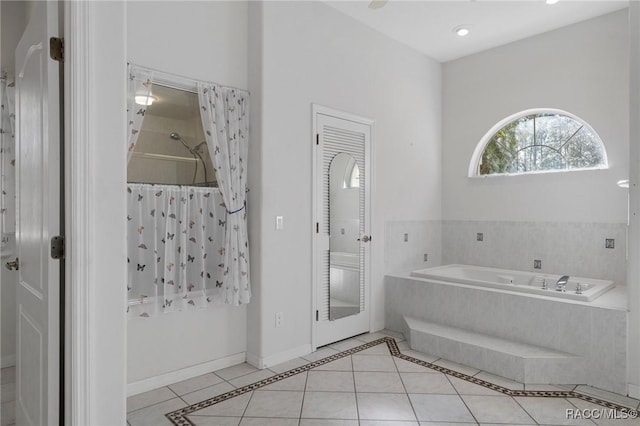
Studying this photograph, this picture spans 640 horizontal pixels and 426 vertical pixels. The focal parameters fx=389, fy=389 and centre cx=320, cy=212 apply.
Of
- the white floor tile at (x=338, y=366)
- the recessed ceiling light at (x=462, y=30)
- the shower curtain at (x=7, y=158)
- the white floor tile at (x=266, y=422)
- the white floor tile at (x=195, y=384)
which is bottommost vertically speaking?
the white floor tile at (x=338, y=366)

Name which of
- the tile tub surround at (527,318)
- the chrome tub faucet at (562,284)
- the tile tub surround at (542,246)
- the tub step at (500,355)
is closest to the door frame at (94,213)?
the tub step at (500,355)

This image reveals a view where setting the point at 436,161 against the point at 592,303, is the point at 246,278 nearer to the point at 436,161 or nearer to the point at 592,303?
the point at 592,303

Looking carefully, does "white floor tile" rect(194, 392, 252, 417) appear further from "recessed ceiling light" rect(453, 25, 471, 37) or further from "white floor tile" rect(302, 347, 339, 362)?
"recessed ceiling light" rect(453, 25, 471, 37)

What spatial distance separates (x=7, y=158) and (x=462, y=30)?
14.0 ft

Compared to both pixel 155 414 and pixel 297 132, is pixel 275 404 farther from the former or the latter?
pixel 297 132

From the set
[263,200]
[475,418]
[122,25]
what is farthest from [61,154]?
[475,418]

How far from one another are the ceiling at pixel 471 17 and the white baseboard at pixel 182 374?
3235mm

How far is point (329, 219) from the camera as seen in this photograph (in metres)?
3.59

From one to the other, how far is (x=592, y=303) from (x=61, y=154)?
11.1 ft

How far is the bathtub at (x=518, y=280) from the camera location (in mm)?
3084

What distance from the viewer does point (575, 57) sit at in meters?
3.91

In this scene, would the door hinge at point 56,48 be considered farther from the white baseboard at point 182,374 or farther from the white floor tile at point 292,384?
the white floor tile at point 292,384

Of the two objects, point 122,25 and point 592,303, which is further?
point 592,303

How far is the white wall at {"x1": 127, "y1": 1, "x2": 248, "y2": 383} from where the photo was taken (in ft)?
8.56
